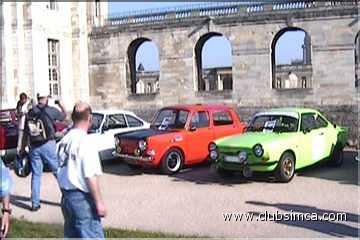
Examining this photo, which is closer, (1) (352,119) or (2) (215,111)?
(2) (215,111)

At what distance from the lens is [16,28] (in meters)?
30.5

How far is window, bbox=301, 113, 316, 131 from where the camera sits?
11930 millimetres

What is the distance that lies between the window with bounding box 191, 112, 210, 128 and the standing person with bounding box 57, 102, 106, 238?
27.8 ft

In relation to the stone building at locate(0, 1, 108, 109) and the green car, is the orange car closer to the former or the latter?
the green car

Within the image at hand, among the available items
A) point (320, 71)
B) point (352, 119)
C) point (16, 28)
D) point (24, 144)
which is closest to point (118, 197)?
point (24, 144)

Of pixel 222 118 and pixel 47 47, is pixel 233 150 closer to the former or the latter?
pixel 222 118

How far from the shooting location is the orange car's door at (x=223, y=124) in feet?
44.7

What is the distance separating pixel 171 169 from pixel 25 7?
68.8 ft

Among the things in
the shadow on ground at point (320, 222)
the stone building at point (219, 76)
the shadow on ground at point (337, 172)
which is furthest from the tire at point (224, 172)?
the stone building at point (219, 76)

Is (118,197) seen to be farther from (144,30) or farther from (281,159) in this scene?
(144,30)

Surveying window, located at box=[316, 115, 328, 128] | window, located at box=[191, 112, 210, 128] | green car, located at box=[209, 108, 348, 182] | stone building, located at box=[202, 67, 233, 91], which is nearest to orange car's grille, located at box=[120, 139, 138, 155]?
window, located at box=[191, 112, 210, 128]

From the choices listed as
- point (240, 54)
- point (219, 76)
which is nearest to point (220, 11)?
point (240, 54)

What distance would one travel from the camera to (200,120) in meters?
13.5

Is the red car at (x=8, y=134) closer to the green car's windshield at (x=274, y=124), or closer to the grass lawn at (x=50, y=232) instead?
the green car's windshield at (x=274, y=124)
